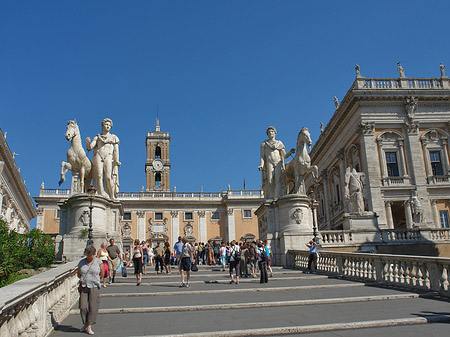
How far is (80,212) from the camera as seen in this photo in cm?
1784

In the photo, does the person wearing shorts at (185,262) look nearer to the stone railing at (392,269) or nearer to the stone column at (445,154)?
the stone railing at (392,269)

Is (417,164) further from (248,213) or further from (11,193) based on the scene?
(11,193)

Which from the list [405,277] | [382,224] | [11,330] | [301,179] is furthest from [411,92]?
[11,330]

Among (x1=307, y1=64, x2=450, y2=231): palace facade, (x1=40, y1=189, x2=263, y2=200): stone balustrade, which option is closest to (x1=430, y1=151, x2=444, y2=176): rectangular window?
(x1=307, y1=64, x2=450, y2=231): palace facade

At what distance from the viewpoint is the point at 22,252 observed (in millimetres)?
16484

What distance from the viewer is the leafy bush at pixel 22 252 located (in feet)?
46.6

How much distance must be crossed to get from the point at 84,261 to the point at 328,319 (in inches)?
172

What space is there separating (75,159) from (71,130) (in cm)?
136

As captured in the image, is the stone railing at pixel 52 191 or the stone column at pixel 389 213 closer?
the stone column at pixel 389 213

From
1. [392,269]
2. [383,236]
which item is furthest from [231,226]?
[392,269]

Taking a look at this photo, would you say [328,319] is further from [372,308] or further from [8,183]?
[8,183]

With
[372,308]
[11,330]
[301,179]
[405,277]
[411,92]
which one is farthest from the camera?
[411,92]

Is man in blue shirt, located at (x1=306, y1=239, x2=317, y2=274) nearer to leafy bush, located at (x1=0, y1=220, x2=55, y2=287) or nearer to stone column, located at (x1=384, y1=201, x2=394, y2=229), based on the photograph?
leafy bush, located at (x1=0, y1=220, x2=55, y2=287)

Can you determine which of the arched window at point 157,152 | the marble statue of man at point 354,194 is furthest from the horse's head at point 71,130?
the arched window at point 157,152
